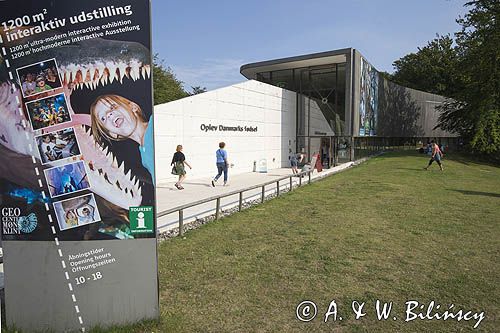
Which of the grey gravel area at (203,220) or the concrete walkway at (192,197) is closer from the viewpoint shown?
the grey gravel area at (203,220)

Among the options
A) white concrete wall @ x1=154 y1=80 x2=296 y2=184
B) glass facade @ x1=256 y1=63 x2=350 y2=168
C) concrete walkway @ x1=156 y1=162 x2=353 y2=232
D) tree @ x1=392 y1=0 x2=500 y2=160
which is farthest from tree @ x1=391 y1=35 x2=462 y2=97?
concrete walkway @ x1=156 y1=162 x2=353 y2=232

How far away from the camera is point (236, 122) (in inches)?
721

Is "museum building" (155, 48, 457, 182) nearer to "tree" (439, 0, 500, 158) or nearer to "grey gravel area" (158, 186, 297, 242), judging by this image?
"grey gravel area" (158, 186, 297, 242)

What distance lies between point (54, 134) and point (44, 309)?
1.56 meters

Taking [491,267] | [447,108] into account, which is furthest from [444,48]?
[491,267]

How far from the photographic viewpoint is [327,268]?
464 cm

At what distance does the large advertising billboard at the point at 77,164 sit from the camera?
287cm

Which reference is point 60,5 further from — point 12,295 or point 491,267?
point 491,267

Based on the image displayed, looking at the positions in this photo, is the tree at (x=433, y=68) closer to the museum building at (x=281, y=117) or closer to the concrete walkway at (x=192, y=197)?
the museum building at (x=281, y=117)

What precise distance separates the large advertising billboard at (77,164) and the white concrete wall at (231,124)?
394 inches

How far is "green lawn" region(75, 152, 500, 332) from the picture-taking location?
3.36 m

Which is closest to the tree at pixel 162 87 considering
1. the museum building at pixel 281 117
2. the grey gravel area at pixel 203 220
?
the museum building at pixel 281 117

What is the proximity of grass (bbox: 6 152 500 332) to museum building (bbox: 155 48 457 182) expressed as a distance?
7.30m

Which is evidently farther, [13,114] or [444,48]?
[444,48]
